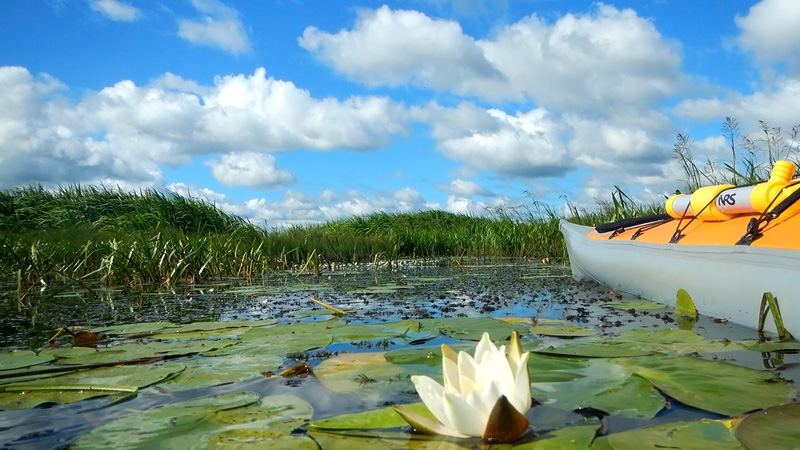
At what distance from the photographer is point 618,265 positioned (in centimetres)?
→ 404

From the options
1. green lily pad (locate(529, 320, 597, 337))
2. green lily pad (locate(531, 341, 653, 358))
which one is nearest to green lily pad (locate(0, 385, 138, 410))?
green lily pad (locate(531, 341, 653, 358))

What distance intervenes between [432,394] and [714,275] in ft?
7.03

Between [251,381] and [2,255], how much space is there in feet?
16.9

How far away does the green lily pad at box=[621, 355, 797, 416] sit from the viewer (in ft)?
4.19

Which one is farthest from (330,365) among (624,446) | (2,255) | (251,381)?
(2,255)

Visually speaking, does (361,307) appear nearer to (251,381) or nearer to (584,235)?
(251,381)

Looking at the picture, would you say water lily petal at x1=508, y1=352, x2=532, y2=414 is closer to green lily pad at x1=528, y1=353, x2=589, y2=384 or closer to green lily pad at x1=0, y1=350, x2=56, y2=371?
green lily pad at x1=528, y1=353, x2=589, y2=384

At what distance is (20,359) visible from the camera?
1.94 m

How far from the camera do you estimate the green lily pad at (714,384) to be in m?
1.28

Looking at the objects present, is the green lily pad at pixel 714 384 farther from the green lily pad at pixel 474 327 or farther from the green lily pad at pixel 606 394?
the green lily pad at pixel 474 327

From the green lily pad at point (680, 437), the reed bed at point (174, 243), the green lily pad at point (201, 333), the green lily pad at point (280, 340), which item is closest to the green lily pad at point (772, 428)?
the green lily pad at point (680, 437)

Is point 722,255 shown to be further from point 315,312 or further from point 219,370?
point 219,370

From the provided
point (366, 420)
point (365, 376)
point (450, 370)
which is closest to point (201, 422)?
point (366, 420)

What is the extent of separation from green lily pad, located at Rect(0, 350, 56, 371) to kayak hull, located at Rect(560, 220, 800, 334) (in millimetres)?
2681
